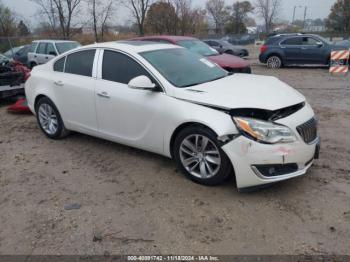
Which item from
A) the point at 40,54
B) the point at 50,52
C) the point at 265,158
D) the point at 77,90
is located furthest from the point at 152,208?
the point at 40,54

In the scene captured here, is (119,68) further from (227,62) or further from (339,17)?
(339,17)

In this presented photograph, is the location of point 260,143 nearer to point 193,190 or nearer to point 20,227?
point 193,190

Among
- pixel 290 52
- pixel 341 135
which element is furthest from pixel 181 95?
pixel 290 52

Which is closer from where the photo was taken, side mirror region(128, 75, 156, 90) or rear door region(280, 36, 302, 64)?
side mirror region(128, 75, 156, 90)

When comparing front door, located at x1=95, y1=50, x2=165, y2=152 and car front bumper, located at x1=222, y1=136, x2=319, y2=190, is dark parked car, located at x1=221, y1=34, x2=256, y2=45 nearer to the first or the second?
front door, located at x1=95, y1=50, x2=165, y2=152

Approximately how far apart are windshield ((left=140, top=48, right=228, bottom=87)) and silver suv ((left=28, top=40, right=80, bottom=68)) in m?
10.1

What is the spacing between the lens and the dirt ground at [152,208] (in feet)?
9.82

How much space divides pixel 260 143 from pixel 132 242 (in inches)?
61.7

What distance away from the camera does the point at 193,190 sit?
388 centimetres

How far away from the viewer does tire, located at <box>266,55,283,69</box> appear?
15.4 metres

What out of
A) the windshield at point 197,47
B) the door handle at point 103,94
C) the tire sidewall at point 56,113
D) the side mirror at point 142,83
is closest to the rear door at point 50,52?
the windshield at point 197,47

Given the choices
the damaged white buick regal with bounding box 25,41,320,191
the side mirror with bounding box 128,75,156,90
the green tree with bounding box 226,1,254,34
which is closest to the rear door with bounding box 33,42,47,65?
the damaged white buick regal with bounding box 25,41,320,191

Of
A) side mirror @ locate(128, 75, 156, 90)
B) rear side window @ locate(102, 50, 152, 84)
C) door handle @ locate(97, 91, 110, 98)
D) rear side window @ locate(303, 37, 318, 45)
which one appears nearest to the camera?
side mirror @ locate(128, 75, 156, 90)

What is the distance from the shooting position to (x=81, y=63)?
17.0 feet
